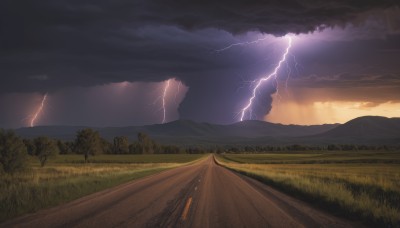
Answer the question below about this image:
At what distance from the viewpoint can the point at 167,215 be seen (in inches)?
450

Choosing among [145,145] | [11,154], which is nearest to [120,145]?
[145,145]

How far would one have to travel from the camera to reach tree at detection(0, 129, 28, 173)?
45656 mm

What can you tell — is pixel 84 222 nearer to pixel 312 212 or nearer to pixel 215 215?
pixel 215 215

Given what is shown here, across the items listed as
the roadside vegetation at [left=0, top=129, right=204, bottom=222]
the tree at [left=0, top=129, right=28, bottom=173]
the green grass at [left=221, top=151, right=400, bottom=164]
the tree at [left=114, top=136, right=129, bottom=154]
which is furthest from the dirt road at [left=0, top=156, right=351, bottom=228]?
the tree at [left=114, top=136, right=129, bottom=154]

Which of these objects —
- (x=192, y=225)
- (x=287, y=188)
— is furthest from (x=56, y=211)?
(x=287, y=188)

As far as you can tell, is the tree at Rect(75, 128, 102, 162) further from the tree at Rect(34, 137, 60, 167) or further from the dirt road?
the dirt road

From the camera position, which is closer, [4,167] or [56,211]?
[56,211]

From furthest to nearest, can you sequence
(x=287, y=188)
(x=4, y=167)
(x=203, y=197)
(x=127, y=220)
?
(x=4, y=167) → (x=287, y=188) → (x=203, y=197) → (x=127, y=220)

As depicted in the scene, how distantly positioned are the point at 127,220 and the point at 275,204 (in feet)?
19.6

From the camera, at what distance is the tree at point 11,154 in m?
45.7

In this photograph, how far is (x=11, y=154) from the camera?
46.1 meters

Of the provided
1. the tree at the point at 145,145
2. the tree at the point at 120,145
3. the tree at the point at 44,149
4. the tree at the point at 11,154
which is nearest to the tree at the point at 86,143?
the tree at the point at 44,149

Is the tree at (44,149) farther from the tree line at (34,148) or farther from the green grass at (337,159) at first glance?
the green grass at (337,159)

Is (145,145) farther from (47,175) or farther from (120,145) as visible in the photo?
(47,175)
